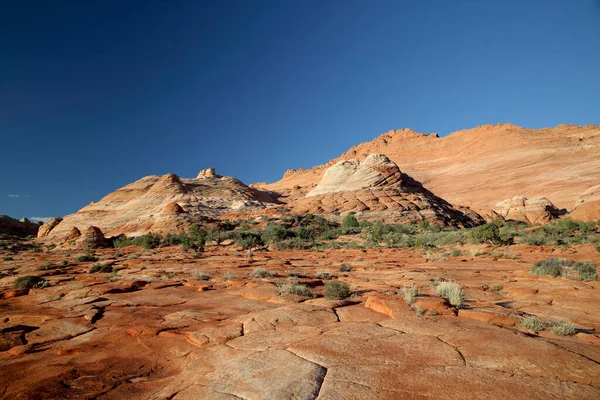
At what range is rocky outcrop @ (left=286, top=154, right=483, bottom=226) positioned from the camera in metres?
37.3

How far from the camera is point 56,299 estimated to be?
28.0 ft

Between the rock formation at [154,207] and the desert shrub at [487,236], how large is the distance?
2943cm

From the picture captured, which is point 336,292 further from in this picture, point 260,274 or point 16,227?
point 16,227

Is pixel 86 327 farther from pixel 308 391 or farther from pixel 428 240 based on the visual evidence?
pixel 428 240

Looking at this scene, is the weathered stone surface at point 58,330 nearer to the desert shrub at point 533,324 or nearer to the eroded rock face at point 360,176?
the desert shrub at point 533,324

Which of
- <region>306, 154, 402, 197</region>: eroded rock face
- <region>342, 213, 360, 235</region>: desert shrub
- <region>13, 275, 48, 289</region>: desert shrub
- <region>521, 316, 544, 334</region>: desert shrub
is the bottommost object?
<region>521, 316, 544, 334</region>: desert shrub

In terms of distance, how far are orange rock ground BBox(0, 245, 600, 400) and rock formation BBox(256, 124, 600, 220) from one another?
54.0 m

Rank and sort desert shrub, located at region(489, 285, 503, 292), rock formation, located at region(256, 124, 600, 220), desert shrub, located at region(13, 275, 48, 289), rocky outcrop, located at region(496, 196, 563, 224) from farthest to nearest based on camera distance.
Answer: rock formation, located at region(256, 124, 600, 220) < rocky outcrop, located at region(496, 196, 563, 224) < desert shrub, located at region(13, 275, 48, 289) < desert shrub, located at region(489, 285, 503, 292)

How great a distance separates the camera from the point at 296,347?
172 inches

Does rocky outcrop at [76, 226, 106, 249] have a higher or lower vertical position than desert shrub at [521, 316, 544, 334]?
higher

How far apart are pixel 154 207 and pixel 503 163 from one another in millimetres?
74177

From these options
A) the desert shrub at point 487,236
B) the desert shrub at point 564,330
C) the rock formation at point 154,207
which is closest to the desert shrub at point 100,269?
the desert shrub at point 564,330

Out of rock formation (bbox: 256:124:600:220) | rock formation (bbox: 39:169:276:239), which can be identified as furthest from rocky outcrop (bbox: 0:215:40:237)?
rock formation (bbox: 256:124:600:220)

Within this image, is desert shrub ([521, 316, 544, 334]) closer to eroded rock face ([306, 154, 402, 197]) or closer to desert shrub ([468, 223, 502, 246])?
desert shrub ([468, 223, 502, 246])
